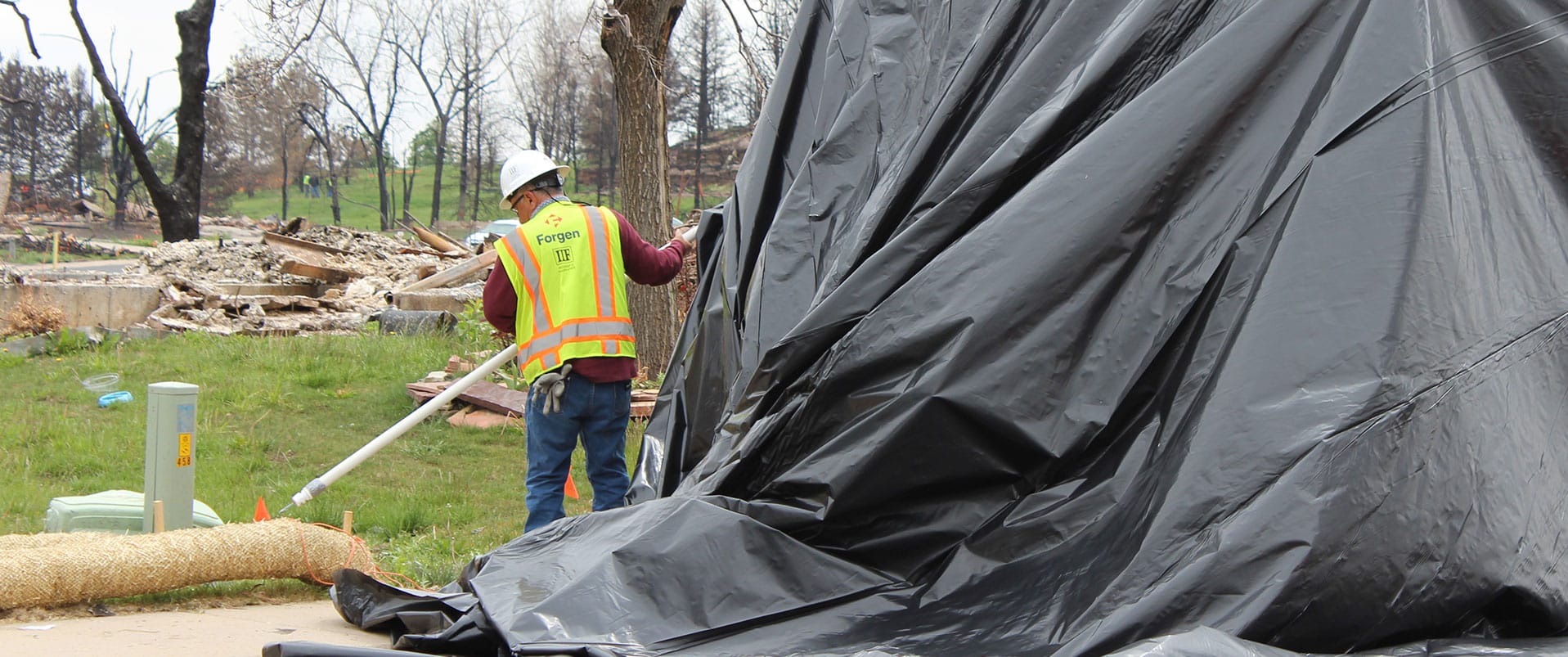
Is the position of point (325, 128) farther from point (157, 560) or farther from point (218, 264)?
point (157, 560)

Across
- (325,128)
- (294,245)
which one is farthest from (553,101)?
(294,245)

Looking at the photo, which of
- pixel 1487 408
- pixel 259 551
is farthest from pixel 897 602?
pixel 259 551

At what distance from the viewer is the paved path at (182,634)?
313cm

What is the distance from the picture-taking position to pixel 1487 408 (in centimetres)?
243

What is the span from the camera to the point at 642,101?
7625 millimetres

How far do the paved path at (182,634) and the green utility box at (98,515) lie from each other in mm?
1071

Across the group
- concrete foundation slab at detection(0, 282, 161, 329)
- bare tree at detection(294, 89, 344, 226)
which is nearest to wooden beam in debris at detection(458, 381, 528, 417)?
concrete foundation slab at detection(0, 282, 161, 329)

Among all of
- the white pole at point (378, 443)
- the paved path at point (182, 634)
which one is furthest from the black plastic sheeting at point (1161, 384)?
the white pole at point (378, 443)

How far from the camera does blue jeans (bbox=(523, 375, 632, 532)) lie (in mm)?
4723

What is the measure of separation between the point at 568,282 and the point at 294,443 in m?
3.75

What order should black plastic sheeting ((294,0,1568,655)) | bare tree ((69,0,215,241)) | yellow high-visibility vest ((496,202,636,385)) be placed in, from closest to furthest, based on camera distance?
black plastic sheeting ((294,0,1568,655)), yellow high-visibility vest ((496,202,636,385)), bare tree ((69,0,215,241))

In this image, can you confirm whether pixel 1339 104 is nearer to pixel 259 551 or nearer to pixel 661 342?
pixel 259 551

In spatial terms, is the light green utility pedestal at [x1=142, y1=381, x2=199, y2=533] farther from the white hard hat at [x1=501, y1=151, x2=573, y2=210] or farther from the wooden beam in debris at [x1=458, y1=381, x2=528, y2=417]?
the wooden beam in debris at [x1=458, y1=381, x2=528, y2=417]

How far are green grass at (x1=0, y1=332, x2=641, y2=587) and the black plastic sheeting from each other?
6.31 ft
